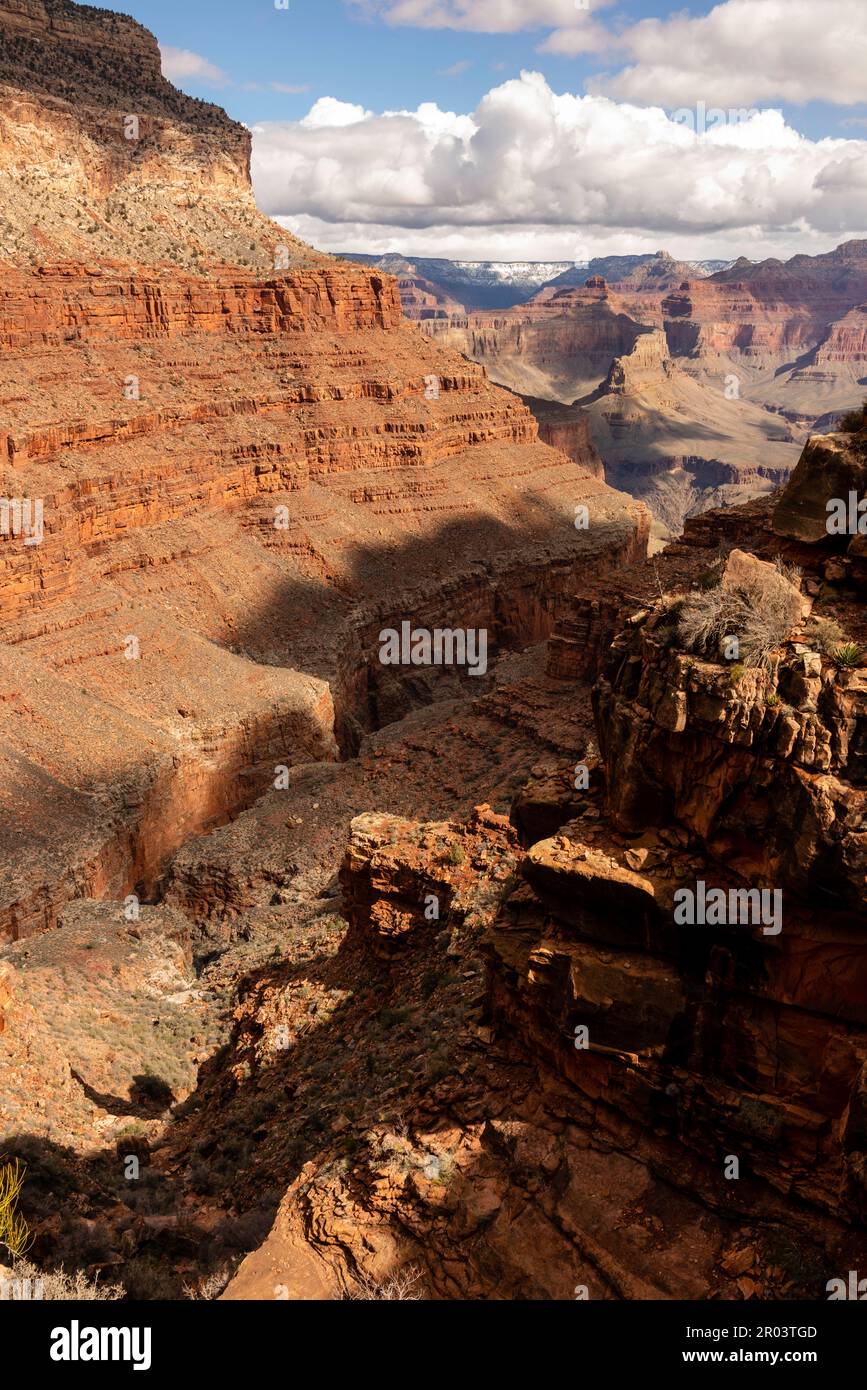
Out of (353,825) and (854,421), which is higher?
(854,421)

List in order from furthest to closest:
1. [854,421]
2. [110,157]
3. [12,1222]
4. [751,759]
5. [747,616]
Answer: [110,157] → [12,1222] → [854,421] → [747,616] → [751,759]

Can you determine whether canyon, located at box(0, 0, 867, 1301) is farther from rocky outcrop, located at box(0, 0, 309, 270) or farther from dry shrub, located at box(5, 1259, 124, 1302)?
dry shrub, located at box(5, 1259, 124, 1302)

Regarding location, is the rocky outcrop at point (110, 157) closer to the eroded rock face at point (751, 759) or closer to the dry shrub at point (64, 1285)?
the dry shrub at point (64, 1285)

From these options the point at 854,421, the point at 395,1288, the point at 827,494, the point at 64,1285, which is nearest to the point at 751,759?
the point at 827,494

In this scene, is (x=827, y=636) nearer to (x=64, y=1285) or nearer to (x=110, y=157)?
(x=64, y=1285)

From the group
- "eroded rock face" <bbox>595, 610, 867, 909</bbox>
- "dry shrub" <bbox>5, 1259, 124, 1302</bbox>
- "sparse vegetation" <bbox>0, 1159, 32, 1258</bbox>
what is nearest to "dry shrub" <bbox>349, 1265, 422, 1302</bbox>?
"dry shrub" <bbox>5, 1259, 124, 1302</bbox>

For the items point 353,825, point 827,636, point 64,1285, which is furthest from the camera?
point 353,825

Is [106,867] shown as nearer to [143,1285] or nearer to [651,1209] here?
[143,1285]
